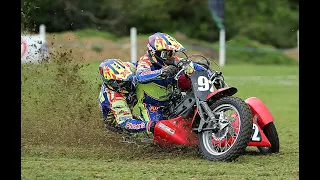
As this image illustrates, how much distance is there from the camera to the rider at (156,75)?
28.9 ft

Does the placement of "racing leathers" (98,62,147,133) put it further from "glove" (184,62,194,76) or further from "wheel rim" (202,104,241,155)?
"wheel rim" (202,104,241,155)

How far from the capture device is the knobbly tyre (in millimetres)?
8016

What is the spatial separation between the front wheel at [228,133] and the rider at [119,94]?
1.00 meters

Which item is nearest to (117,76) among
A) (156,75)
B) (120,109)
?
(120,109)

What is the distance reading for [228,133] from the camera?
8234 millimetres

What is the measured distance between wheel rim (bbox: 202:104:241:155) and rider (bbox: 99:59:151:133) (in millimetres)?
980

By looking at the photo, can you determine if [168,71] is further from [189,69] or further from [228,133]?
[228,133]

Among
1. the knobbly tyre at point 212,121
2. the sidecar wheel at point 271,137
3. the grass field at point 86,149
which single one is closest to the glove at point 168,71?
the knobbly tyre at point 212,121

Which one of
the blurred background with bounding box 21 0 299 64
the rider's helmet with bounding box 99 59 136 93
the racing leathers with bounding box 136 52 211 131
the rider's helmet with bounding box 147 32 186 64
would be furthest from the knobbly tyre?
the blurred background with bounding box 21 0 299 64

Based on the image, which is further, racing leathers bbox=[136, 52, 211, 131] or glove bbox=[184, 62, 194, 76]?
racing leathers bbox=[136, 52, 211, 131]

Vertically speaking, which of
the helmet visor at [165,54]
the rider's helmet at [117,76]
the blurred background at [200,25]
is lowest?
the rider's helmet at [117,76]

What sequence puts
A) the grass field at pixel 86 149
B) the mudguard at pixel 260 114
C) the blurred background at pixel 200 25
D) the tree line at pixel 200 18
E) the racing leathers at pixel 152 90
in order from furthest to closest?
the tree line at pixel 200 18 → the blurred background at pixel 200 25 → the racing leathers at pixel 152 90 → the mudguard at pixel 260 114 → the grass field at pixel 86 149

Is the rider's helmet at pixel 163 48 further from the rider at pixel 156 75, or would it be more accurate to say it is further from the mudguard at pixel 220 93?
the mudguard at pixel 220 93
